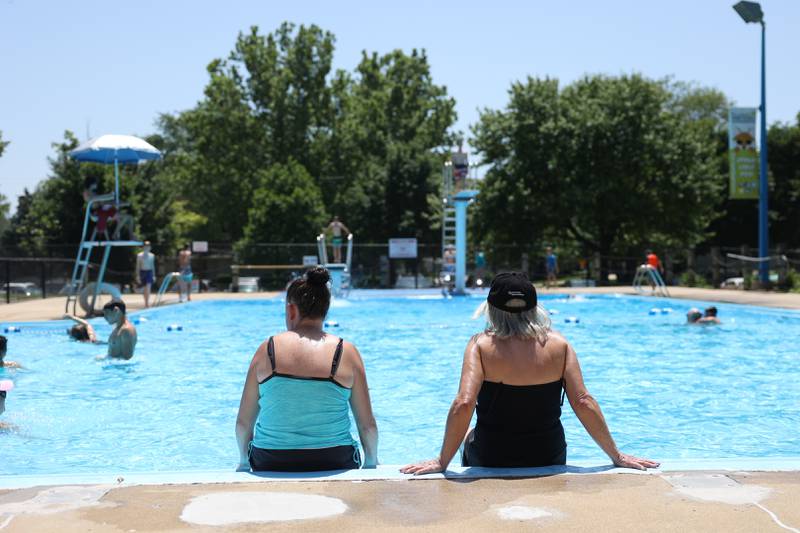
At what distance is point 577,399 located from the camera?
13.9 ft

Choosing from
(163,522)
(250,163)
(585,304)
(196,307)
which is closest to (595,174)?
(585,304)

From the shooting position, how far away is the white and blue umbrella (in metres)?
17.5

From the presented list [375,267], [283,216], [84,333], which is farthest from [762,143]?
[283,216]

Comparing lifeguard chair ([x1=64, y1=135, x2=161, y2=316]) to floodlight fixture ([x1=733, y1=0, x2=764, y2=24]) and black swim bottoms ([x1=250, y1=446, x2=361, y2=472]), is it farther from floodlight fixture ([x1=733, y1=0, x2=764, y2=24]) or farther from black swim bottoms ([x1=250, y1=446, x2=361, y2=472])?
floodlight fixture ([x1=733, y1=0, x2=764, y2=24])

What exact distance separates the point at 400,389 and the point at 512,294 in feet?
21.5

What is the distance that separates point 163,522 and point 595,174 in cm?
3361

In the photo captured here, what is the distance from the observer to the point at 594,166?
35.4 metres

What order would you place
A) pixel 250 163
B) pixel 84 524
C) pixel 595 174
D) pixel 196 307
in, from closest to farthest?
pixel 84 524, pixel 196 307, pixel 595 174, pixel 250 163

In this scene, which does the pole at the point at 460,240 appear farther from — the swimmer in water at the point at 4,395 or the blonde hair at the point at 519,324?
the blonde hair at the point at 519,324

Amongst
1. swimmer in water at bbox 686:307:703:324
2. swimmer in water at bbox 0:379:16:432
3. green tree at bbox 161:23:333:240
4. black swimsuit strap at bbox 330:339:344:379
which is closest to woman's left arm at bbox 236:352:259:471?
black swimsuit strap at bbox 330:339:344:379

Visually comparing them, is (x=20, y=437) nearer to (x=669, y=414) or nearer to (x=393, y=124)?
(x=669, y=414)

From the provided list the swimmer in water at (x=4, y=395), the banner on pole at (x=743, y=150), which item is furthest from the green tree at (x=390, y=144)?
the swimmer in water at (x=4, y=395)

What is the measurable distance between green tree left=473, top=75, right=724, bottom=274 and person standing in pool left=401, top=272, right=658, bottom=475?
99.8 ft

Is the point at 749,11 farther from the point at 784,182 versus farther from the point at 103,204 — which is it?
the point at 784,182
